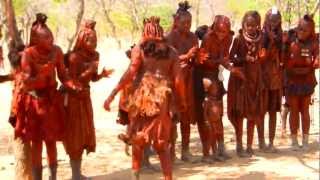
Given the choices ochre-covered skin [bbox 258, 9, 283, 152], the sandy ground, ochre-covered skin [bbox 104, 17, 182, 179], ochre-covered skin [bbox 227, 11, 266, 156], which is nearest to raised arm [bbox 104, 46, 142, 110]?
ochre-covered skin [bbox 104, 17, 182, 179]

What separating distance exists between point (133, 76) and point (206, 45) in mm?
1628

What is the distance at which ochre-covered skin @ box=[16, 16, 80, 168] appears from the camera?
570cm

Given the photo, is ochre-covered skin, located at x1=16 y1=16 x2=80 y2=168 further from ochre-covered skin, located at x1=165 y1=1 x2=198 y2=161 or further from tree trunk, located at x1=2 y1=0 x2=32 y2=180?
ochre-covered skin, located at x1=165 y1=1 x2=198 y2=161

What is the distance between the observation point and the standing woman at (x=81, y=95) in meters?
6.19

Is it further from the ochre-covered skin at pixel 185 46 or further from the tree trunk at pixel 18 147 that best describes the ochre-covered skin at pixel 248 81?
the tree trunk at pixel 18 147

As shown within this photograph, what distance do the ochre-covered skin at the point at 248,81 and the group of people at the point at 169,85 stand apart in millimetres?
13

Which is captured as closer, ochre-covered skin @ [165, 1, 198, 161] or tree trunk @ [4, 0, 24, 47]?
tree trunk @ [4, 0, 24, 47]

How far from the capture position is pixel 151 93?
5.64 metres

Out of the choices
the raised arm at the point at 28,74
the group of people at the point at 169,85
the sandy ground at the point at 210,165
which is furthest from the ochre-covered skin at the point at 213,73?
the raised arm at the point at 28,74

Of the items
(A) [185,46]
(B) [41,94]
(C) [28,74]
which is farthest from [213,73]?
(C) [28,74]

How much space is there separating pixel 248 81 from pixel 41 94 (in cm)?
276

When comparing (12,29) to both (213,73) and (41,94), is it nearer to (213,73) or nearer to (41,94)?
(41,94)

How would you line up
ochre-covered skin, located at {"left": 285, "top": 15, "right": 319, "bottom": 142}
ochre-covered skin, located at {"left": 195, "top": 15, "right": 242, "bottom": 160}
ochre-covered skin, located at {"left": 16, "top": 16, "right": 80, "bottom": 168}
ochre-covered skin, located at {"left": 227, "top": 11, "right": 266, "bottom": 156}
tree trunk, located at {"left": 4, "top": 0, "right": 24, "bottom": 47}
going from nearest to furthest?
ochre-covered skin, located at {"left": 16, "top": 16, "right": 80, "bottom": 168} → tree trunk, located at {"left": 4, "top": 0, "right": 24, "bottom": 47} → ochre-covered skin, located at {"left": 195, "top": 15, "right": 242, "bottom": 160} → ochre-covered skin, located at {"left": 227, "top": 11, "right": 266, "bottom": 156} → ochre-covered skin, located at {"left": 285, "top": 15, "right": 319, "bottom": 142}

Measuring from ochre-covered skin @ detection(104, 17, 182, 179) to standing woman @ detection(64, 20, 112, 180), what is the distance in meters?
0.64
